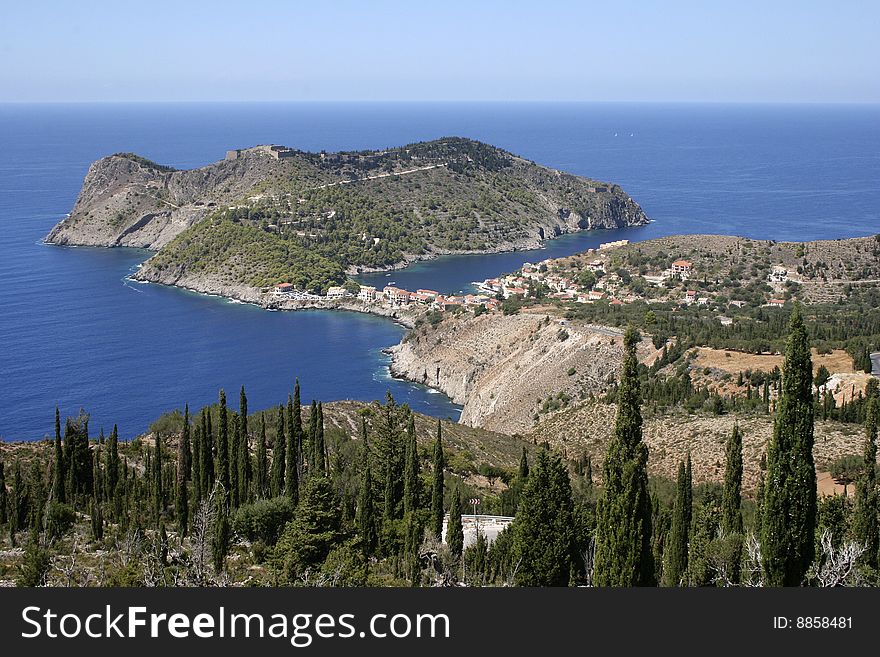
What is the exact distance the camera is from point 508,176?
7328 inches

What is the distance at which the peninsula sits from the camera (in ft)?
419

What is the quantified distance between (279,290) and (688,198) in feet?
349

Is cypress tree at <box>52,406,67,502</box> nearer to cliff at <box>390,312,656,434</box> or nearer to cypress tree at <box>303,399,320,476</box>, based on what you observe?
cypress tree at <box>303,399,320,476</box>

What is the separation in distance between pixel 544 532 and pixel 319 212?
12826 cm

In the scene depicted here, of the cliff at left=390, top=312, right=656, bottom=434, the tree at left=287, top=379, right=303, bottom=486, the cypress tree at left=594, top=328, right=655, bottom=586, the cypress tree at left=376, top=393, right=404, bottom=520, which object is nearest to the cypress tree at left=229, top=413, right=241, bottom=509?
the tree at left=287, top=379, right=303, bottom=486

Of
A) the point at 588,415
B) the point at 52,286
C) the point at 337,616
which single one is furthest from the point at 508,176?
the point at 337,616

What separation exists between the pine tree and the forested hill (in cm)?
9084

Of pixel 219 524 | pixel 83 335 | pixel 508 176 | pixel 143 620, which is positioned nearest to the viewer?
pixel 143 620

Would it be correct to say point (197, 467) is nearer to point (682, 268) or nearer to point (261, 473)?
point (261, 473)

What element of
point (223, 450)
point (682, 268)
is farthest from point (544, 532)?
point (682, 268)

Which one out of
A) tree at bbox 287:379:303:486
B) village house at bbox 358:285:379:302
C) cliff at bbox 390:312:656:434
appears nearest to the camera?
tree at bbox 287:379:303:486

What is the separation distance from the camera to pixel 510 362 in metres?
79.1

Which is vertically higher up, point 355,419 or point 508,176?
point 508,176

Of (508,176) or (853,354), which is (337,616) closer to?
(853,354)
